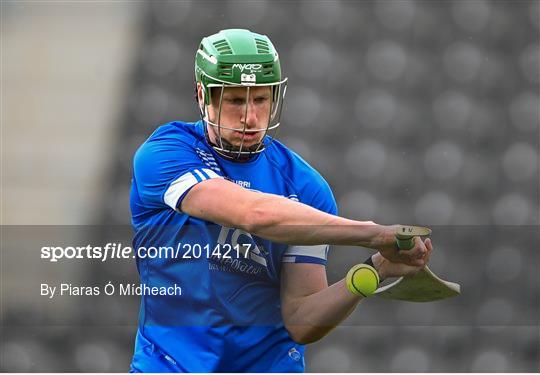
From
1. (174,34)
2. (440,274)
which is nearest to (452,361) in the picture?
(440,274)

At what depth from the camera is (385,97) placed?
3.92 metres

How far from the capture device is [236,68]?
262 cm

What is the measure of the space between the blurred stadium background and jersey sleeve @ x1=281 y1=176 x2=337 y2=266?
0.98 metres

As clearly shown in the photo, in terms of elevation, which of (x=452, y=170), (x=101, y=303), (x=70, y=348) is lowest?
(x=70, y=348)

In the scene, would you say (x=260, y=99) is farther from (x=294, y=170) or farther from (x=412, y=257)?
(x=412, y=257)

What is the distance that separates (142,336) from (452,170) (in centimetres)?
166

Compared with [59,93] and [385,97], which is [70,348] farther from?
[385,97]

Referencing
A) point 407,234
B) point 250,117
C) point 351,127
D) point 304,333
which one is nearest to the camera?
point 407,234

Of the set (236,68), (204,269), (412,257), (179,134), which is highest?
(236,68)

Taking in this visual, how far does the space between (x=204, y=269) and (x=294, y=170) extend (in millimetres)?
381

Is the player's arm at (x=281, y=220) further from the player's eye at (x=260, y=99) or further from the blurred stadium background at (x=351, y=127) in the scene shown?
the blurred stadium background at (x=351, y=127)

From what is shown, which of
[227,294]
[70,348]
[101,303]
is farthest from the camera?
[70,348]

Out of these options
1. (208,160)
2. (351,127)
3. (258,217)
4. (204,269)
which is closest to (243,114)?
(208,160)

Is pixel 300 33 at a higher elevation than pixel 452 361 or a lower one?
higher
